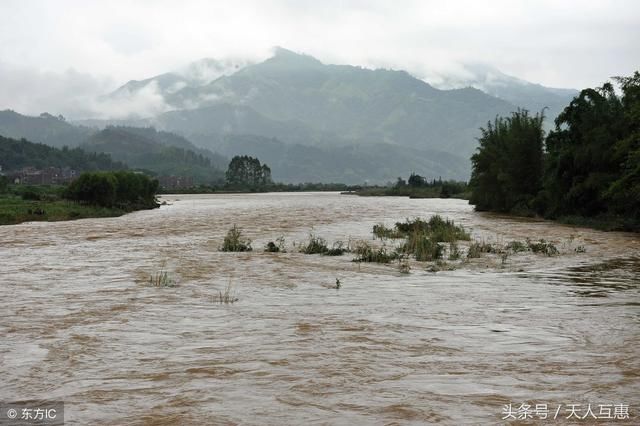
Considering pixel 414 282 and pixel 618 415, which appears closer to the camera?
Result: pixel 618 415

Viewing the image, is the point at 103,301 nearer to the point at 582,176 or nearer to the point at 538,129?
the point at 582,176

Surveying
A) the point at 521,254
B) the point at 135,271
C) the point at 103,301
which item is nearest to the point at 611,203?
the point at 521,254

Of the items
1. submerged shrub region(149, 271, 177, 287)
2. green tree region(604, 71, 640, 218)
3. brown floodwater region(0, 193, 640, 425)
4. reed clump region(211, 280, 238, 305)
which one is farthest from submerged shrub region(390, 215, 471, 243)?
reed clump region(211, 280, 238, 305)

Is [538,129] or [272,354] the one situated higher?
[538,129]

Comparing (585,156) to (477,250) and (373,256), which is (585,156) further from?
(373,256)

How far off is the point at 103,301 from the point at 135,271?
22.3ft

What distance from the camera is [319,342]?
12320 mm

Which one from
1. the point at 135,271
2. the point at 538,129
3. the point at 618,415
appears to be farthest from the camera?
the point at 538,129

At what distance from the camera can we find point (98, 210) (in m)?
71.6

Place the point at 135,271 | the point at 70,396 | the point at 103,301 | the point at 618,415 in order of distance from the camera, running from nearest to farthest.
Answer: the point at 618,415, the point at 70,396, the point at 103,301, the point at 135,271

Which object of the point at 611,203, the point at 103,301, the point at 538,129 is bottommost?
the point at 103,301

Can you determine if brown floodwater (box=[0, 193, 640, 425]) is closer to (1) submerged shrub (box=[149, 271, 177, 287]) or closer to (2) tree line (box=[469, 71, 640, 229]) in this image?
(1) submerged shrub (box=[149, 271, 177, 287])

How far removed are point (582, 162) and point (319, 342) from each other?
44.4 meters

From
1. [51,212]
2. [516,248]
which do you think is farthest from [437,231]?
→ [51,212]
